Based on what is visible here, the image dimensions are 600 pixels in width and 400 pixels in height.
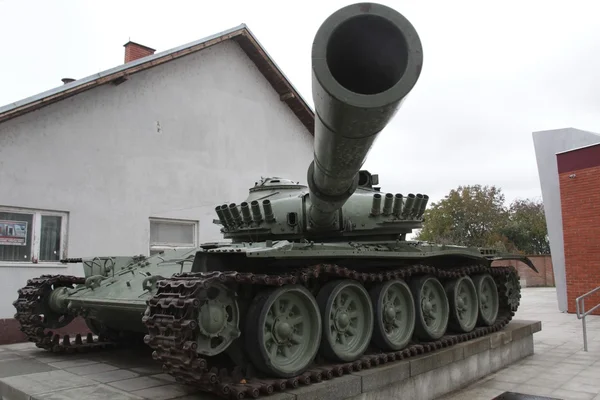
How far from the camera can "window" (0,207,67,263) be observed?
33.0ft

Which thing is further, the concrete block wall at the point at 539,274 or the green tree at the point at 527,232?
the green tree at the point at 527,232

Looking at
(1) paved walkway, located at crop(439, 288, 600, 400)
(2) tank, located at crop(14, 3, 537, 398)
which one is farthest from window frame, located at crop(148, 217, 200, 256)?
(1) paved walkway, located at crop(439, 288, 600, 400)

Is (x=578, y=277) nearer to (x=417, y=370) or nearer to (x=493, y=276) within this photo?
(x=493, y=276)

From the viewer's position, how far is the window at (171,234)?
41.4 feet

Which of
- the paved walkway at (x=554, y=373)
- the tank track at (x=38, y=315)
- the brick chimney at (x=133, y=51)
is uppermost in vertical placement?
the brick chimney at (x=133, y=51)

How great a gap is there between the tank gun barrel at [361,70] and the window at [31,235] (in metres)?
8.56

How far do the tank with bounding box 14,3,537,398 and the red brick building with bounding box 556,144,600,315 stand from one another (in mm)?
6703

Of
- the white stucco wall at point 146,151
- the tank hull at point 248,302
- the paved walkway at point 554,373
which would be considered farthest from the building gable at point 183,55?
the paved walkway at point 554,373

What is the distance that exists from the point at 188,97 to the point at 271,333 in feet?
30.9

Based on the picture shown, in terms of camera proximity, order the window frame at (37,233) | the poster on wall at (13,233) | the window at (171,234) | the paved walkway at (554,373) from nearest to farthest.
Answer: the paved walkway at (554,373) < the poster on wall at (13,233) < the window frame at (37,233) < the window at (171,234)

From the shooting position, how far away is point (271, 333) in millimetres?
5723

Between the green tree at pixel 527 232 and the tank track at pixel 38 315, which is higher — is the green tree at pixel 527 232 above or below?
above

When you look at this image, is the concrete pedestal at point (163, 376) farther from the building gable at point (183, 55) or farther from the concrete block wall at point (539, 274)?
the concrete block wall at point (539, 274)

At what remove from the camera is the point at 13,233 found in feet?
33.2
